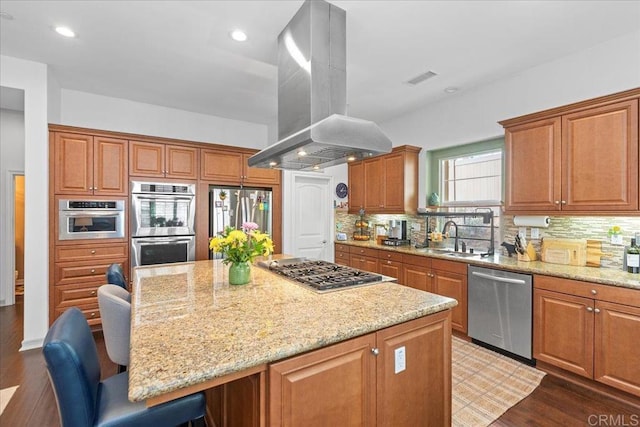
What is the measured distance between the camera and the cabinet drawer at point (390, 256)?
3921 mm

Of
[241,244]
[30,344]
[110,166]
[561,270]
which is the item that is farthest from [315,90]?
[30,344]

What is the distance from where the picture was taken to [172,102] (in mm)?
4195

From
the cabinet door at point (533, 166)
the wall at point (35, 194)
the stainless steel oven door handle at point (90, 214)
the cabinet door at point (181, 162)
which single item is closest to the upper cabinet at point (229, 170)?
the cabinet door at point (181, 162)

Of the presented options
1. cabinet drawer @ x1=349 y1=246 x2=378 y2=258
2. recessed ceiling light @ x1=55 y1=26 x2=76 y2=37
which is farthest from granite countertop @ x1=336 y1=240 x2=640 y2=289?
recessed ceiling light @ x1=55 y1=26 x2=76 y2=37

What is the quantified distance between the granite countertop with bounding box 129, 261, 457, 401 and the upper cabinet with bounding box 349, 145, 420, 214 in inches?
99.9

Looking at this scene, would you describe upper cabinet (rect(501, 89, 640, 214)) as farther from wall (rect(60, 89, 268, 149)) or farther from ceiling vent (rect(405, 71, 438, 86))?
wall (rect(60, 89, 268, 149))

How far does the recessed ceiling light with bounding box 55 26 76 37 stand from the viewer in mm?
2525

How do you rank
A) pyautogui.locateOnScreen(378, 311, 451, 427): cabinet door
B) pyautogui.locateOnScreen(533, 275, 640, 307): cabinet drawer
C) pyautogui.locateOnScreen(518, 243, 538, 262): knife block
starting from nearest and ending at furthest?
pyautogui.locateOnScreen(378, 311, 451, 427): cabinet door
pyautogui.locateOnScreen(533, 275, 640, 307): cabinet drawer
pyautogui.locateOnScreen(518, 243, 538, 262): knife block

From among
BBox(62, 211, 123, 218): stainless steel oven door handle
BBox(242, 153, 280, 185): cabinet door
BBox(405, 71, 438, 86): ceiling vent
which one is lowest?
BBox(62, 211, 123, 218): stainless steel oven door handle

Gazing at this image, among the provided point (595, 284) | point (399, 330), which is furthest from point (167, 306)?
point (595, 284)

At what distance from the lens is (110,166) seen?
359 centimetres

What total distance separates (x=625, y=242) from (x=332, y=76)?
9.28 feet

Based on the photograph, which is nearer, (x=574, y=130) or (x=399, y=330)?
(x=399, y=330)

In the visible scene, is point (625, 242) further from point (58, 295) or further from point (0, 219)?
point (0, 219)
